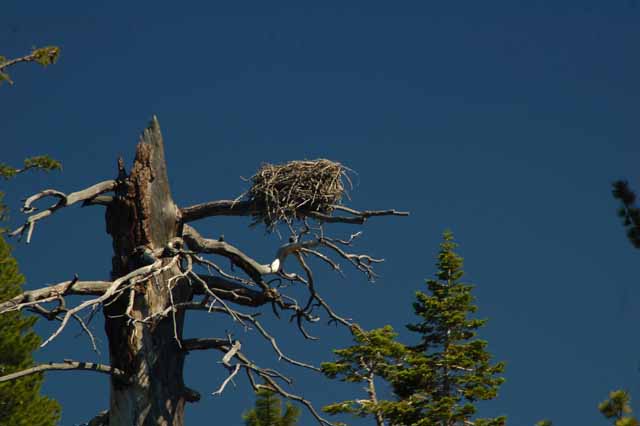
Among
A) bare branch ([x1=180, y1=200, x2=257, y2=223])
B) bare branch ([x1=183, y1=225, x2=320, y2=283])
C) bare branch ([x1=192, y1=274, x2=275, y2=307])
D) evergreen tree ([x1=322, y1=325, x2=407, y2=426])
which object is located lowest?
bare branch ([x1=192, y1=274, x2=275, y2=307])

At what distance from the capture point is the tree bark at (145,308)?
39.9ft

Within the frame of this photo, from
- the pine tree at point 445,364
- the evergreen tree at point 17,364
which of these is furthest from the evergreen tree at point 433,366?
the evergreen tree at point 17,364

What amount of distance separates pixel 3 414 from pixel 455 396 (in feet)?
41.4

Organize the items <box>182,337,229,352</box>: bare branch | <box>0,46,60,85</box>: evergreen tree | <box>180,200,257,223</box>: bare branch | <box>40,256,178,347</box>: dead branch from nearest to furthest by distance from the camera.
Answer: <box>40,256,178,347</box>: dead branch → <box>182,337,229,352</box>: bare branch → <box>180,200,257,223</box>: bare branch → <box>0,46,60,85</box>: evergreen tree

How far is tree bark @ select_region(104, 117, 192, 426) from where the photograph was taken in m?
12.1

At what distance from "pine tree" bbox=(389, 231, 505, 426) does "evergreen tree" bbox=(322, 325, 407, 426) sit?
0.32m

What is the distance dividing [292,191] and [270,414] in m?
16.3

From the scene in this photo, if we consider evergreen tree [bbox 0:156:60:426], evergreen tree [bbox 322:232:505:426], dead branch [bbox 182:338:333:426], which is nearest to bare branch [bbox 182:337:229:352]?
dead branch [bbox 182:338:333:426]

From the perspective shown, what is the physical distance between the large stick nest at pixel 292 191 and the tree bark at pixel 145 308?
1.06 metres

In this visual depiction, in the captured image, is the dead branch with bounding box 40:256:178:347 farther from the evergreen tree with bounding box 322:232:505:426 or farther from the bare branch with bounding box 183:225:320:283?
the evergreen tree with bounding box 322:232:505:426

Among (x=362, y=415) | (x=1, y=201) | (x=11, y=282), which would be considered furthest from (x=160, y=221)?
(x=11, y=282)

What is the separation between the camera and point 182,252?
1221cm

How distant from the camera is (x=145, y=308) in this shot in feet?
40.2

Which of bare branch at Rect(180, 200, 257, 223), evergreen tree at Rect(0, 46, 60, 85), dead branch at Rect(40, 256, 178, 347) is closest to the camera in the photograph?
dead branch at Rect(40, 256, 178, 347)
